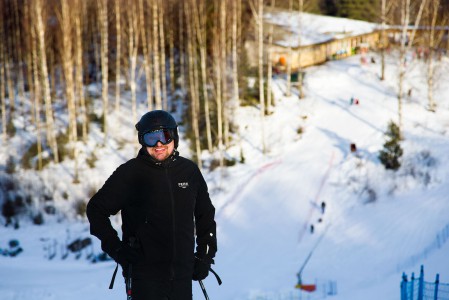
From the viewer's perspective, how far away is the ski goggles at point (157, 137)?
12.8 ft

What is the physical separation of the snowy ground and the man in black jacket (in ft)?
30.2

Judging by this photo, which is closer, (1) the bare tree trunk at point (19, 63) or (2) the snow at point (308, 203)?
(2) the snow at point (308, 203)

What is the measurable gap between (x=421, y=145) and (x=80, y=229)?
12.8m

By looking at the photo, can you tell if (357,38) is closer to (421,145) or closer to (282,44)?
(282,44)

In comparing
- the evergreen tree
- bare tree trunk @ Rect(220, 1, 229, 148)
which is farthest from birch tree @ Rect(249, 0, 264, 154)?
the evergreen tree

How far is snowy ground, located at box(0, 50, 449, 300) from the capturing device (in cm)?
1532

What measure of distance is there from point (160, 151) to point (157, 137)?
88 mm

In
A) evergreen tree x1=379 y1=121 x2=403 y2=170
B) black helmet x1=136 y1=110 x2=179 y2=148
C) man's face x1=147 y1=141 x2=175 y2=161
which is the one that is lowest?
evergreen tree x1=379 y1=121 x2=403 y2=170

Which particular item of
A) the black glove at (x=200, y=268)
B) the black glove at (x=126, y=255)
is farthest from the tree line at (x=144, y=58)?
the black glove at (x=126, y=255)

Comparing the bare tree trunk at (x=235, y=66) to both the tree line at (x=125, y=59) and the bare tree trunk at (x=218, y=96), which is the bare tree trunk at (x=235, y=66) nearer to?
the tree line at (x=125, y=59)

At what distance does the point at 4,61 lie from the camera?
3033cm

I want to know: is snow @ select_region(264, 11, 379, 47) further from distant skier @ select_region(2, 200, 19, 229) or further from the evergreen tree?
distant skier @ select_region(2, 200, 19, 229)

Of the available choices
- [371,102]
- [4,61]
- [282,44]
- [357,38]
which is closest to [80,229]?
[4,61]

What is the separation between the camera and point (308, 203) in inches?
845
